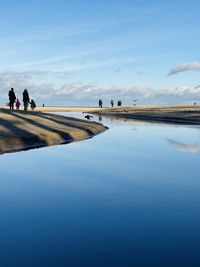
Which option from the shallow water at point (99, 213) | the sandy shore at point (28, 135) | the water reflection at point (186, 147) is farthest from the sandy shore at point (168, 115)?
the shallow water at point (99, 213)

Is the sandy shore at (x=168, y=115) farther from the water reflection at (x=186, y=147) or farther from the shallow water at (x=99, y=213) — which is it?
the shallow water at (x=99, y=213)

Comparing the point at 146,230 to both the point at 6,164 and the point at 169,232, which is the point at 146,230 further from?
the point at 6,164

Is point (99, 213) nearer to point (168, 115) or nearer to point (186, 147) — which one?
point (186, 147)

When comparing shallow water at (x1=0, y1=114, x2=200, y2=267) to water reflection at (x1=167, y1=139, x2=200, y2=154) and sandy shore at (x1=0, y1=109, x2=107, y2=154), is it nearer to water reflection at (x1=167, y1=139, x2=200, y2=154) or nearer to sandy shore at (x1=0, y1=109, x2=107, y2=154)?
sandy shore at (x1=0, y1=109, x2=107, y2=154)

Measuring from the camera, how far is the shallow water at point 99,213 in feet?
30.1

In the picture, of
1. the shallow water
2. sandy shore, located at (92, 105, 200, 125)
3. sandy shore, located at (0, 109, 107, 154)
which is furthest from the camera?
sandy shore, located at (92, 105, 200, 125)

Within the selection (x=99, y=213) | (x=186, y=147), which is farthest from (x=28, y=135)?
(x=99, y=213)

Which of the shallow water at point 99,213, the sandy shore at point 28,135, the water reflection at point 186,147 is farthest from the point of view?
the water reflection at point 186,147

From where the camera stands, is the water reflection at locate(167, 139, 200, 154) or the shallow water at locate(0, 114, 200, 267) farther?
the water reflection at locate(167, 139, 200, 154)

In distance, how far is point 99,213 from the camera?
12398mm

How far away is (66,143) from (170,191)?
18.7 meters

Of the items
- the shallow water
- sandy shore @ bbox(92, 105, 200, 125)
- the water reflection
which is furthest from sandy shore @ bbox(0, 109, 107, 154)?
sandy shore @ bbox(92, 105, 200, 125)

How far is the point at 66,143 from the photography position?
3356cm

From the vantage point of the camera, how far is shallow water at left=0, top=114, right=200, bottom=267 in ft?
30.1
